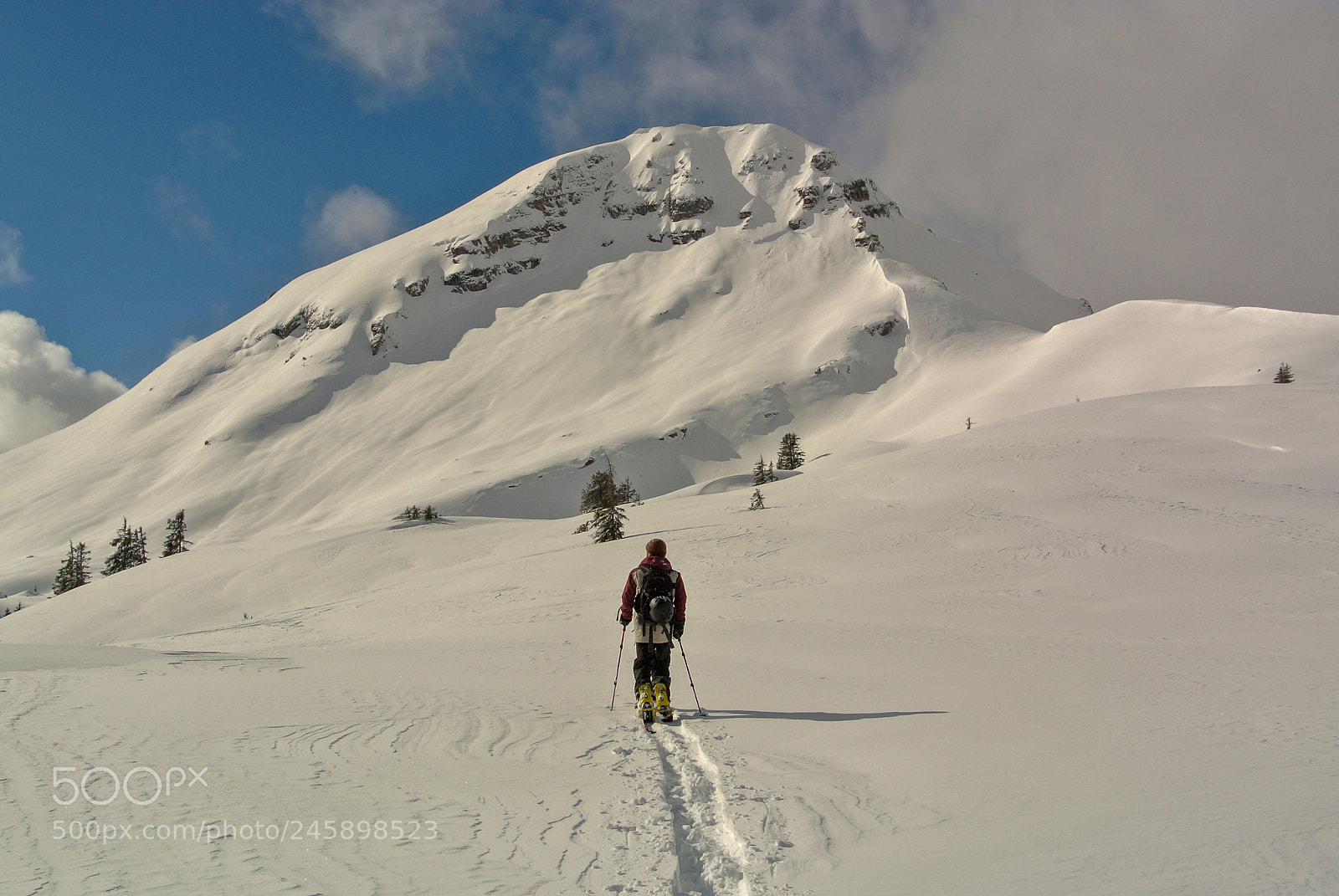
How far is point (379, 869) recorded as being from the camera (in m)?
3.68

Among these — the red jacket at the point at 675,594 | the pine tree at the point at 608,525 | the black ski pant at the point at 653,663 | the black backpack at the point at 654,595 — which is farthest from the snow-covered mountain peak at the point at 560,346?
the black ski pant at the point at 653,663

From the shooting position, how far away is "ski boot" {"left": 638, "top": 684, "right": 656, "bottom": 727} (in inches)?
287

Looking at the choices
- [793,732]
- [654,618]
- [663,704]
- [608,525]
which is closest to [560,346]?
[608,525]

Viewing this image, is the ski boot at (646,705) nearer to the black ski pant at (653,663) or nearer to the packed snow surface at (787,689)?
the black ski pant at (653,663)

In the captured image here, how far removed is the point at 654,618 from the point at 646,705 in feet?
3.04

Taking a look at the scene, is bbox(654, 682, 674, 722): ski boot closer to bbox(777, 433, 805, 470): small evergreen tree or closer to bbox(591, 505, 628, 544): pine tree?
bbox(591, 505, 628, 544): pine tree

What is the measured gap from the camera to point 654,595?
26.5ft

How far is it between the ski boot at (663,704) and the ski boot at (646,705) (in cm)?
9

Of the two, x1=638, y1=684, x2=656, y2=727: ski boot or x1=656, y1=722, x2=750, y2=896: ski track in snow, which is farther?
x1=638, y1=684, x2=656, y2=727: ski boot

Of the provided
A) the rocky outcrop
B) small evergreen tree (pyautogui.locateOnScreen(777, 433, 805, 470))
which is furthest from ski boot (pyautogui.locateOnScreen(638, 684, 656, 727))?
the rocky outcrop

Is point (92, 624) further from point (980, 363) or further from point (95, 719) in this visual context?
point (980, 363)

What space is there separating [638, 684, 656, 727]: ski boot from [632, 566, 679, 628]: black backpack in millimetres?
772

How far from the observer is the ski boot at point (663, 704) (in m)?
7.41

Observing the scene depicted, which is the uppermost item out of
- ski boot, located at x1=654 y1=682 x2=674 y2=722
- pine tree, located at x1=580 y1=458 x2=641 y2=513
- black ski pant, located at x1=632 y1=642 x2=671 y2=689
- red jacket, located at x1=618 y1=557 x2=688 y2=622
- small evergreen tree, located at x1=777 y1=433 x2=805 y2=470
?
small evergreen tree, located at x1=777 y1=433 x2=805 y2=470
